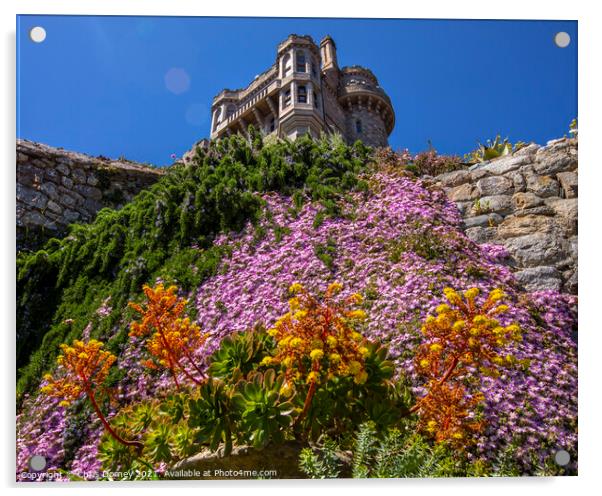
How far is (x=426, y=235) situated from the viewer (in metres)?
4.40

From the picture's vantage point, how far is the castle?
17.8m

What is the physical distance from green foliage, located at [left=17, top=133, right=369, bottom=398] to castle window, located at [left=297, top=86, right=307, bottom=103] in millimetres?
12394

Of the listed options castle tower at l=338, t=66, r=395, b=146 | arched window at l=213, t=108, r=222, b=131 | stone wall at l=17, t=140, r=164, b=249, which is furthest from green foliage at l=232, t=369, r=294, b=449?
arched window at l=213, t=108, r=222, b=131

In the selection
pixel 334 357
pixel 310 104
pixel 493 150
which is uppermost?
pixel 310 104

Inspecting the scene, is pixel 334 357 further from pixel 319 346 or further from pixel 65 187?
pixel 65 187

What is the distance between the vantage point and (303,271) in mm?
4281

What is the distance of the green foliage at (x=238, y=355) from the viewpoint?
267 cm

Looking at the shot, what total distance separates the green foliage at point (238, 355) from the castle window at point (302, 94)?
16.8m

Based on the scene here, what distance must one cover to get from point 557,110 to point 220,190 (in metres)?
3.71

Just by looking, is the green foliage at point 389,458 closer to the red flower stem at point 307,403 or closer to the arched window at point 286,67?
the red flower stem at point 307,403

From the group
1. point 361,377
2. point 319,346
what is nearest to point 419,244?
point 361,377

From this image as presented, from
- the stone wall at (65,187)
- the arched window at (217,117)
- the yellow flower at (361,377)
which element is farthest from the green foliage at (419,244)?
the arched window at (217,117)
